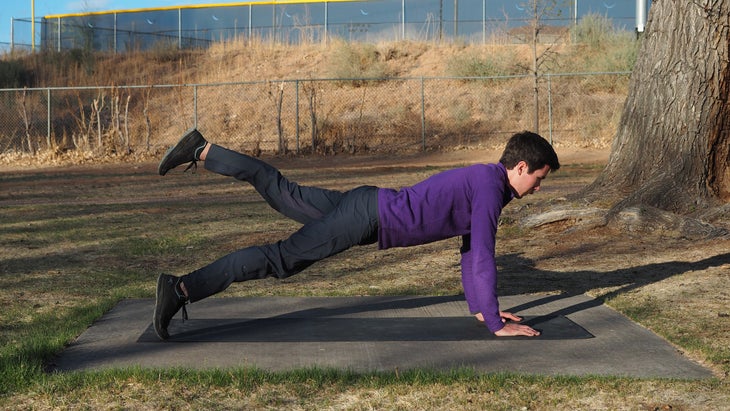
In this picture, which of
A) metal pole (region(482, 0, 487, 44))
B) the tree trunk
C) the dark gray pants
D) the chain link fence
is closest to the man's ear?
the dark gray pants

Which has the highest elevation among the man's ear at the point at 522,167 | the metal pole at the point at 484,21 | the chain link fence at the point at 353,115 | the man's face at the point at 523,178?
the metal pole at the point at 484,21

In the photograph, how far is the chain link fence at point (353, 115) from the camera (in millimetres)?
28219

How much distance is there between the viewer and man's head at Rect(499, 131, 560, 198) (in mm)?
5473

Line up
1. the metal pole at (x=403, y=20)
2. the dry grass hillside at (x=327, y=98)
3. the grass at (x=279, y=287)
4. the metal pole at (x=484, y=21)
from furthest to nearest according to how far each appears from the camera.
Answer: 1. the metal pole at (x=403, y=20)
2. the metal pole at (x=484, y=21)
3. the dry grass hillside at (x=327, y=98)
4. the grass at (x=279, y=287)

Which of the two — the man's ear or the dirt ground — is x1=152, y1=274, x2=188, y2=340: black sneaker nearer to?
the man's ear

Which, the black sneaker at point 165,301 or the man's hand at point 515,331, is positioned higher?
the black sneaker at point 165,301

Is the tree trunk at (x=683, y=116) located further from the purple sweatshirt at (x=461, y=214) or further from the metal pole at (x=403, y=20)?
the metal pole at (x=403, y=20)

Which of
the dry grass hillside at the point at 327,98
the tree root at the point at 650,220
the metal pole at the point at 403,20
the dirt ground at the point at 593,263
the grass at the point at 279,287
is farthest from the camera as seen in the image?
the metal pole at the point at 403,20

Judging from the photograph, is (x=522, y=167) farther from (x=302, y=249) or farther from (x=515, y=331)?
(x=302, y=249)

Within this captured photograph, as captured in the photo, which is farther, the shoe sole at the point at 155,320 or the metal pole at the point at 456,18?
the metal pole at the point at 456,18

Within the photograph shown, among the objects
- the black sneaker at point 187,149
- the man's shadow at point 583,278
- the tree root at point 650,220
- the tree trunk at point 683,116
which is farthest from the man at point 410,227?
the tree trunk at point 683,116

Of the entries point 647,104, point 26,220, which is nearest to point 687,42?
point 647,104

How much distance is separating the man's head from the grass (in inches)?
48.8

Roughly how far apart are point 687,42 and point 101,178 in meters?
13.3
